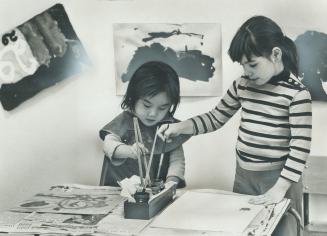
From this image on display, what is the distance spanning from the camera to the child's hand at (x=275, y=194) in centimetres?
150

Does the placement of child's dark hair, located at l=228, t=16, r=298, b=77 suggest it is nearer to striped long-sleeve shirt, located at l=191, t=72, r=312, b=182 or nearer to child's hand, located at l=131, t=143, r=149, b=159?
striped long-sleeve shirt, located at l=191, t=72, r=312, b=182

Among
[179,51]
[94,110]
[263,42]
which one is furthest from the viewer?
[94,110]

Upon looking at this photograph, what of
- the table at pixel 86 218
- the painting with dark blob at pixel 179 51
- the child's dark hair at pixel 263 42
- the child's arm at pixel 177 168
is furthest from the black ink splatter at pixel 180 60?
the table at pixel 86 218

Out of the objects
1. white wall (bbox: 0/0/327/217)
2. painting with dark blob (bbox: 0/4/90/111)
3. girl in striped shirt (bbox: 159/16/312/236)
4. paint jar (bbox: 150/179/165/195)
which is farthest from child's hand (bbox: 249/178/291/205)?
painting with dark blob (bbox: 0/4/90/111)

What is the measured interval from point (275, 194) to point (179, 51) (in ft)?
1.58

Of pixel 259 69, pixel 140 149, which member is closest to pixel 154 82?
pixel 140 149

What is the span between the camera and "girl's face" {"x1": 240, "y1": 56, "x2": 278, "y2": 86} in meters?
1.55

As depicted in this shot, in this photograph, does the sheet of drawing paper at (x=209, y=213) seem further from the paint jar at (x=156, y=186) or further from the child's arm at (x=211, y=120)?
the child's arm at (x=211, y=120)

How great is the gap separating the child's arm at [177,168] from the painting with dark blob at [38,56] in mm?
388

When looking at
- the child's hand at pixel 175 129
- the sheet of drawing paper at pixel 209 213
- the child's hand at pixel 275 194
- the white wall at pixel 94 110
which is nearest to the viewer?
the sheet of drawing paper at pixel 209 213

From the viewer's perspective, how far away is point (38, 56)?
1770mm

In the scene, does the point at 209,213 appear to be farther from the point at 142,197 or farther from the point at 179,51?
the point at 179,51

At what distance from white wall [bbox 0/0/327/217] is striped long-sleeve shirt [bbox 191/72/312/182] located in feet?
0.16

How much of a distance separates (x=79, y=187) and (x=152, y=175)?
0.71 ft
